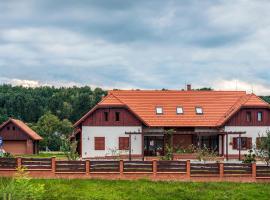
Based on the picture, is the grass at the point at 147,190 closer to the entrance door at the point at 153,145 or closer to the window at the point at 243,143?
the window at the point at 243,143

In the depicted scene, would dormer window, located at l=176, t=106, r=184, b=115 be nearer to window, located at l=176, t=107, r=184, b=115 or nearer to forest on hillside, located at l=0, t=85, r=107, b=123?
window, located at l=176, t=107, r=184, b=115

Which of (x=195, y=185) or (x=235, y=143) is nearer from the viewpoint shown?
(x=195, y=185)

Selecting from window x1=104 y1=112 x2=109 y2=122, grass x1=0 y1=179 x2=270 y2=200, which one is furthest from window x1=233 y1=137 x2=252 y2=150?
grass x1=0 y1=179 x2=270 y2=200

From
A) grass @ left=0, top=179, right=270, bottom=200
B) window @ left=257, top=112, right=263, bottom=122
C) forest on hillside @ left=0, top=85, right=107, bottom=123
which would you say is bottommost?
grass @ left=0, top=179, right=270, bottom=200

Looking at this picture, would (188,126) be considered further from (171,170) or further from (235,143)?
(171,170)

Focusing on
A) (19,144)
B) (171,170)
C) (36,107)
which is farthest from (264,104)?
(36,107)

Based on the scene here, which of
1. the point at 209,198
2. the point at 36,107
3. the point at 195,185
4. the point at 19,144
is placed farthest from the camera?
the point at 36,107

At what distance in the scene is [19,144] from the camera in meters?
57.7

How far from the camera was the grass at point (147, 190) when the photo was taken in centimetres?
2638

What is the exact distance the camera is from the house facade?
4369 centimetres

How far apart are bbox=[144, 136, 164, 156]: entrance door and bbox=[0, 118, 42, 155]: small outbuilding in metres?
16.7

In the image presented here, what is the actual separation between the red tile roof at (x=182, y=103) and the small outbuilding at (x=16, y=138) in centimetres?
→ 1525

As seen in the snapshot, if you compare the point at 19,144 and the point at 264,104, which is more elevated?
the point at 264,104

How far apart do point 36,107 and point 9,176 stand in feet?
261
